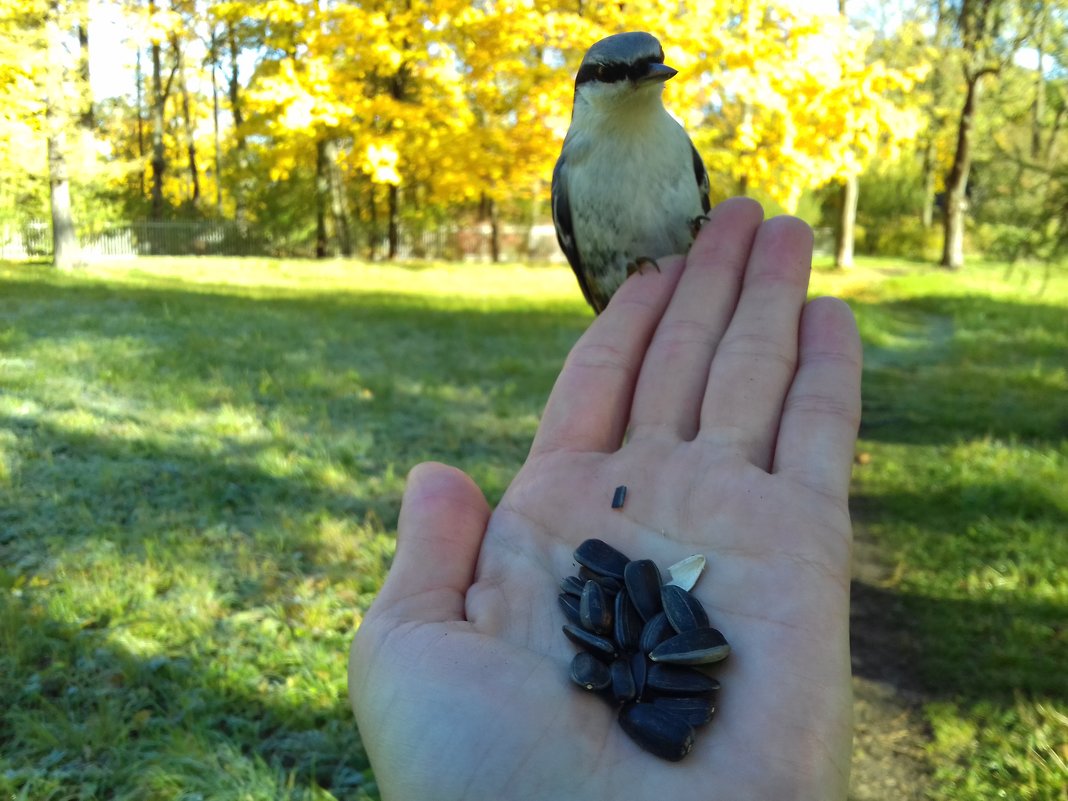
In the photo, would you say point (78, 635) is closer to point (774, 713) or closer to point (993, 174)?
point (774, 713)

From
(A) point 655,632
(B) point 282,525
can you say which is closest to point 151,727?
(B) point 282,525

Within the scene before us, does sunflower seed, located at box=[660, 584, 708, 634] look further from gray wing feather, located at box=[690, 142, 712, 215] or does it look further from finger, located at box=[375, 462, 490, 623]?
gray wing feather, located at box=[690, 142, 712, 215]

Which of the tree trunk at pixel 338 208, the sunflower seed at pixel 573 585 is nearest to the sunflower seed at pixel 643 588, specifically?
the sunflower seed at pixel 573 585

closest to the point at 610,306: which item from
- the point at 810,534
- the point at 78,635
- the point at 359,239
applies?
the point at 810,534

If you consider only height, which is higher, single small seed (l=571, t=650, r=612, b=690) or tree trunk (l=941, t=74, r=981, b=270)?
tree trunk (l=941, t=74, r=981, b=270)

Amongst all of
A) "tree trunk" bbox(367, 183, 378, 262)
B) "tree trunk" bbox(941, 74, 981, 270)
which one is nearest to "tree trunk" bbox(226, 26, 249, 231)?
"tree trunk" bbox(367, 183, 378, 262)

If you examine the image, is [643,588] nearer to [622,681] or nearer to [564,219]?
[622,681]
